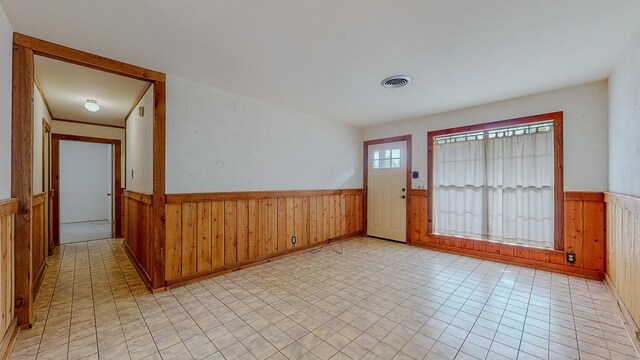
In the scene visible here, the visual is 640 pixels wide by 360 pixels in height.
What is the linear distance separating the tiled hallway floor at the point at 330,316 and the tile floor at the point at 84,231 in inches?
86.5

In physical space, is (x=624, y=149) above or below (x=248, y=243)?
above

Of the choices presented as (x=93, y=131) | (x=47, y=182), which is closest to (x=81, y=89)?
(x=47, y=182)

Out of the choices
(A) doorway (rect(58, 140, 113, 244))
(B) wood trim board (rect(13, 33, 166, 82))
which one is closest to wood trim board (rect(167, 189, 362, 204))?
(B) wood trim board (rect(13, 33, 166, 82))

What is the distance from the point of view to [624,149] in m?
2.40

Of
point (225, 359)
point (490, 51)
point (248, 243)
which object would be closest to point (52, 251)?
point (248, 243)

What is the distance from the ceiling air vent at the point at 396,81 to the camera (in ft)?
9.58

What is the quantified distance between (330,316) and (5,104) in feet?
9.85

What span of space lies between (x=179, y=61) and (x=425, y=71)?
253cm

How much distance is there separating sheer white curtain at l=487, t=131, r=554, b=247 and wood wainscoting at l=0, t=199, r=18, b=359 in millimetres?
5178

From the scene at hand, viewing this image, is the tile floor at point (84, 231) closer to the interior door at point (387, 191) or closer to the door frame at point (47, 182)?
the door frame at point (47, 182)

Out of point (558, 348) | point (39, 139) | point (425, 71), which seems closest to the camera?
point (558, 348)

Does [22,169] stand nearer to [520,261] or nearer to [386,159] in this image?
[386,159]

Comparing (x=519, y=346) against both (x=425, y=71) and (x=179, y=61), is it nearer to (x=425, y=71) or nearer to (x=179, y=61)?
(x=425, y=71)

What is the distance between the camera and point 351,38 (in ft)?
7.12
